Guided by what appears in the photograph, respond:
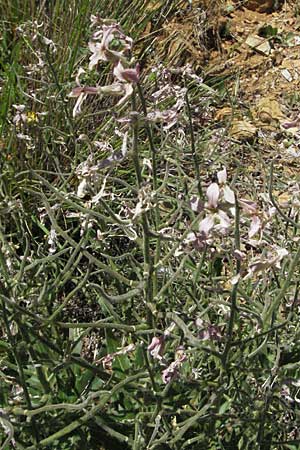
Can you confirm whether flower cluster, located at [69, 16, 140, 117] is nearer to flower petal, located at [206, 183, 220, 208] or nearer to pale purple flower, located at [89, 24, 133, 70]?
pale purple flower, located at [89, 24, 133, 70]

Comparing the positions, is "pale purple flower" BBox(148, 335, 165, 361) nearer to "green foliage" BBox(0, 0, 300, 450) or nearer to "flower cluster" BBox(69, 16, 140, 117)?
"green foliage" BBox(0, 0, 300, 450)

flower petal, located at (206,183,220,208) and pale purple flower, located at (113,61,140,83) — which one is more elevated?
pale purple flower, located at (113,61,140,83)

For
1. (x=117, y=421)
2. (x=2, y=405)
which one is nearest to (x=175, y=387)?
(x=117, y=421)

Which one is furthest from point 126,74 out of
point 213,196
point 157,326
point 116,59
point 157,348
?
point 157,326

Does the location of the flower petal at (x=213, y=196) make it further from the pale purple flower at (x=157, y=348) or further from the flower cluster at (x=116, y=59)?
the pale purple flower at (x=157, y=348)

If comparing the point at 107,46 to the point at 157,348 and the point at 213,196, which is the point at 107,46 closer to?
the point at 213,196

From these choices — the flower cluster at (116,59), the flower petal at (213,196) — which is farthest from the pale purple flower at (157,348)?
the flower cluster at (116,59)

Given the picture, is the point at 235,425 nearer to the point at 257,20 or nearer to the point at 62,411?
the point at 62,411

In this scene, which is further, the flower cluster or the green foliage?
the green foliage

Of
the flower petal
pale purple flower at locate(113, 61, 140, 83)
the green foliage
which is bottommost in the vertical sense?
the green foliage

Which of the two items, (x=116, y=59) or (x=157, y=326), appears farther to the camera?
(x=157, y=326)

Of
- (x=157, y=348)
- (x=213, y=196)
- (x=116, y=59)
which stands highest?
(x=116, y=59)

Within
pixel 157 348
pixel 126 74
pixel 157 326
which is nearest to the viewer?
pixel 126 74

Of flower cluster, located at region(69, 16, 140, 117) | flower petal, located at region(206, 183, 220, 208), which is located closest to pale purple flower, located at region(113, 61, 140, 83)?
flower cluster, located at region(69, 16, 140, 117)
